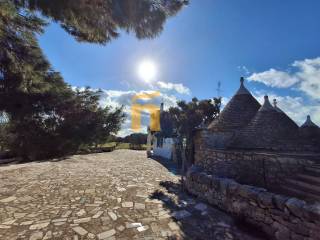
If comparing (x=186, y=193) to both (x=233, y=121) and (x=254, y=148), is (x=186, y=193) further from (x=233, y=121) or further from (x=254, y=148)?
(x=233, y=121)

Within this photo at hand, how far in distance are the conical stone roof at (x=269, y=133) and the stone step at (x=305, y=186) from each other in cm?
281

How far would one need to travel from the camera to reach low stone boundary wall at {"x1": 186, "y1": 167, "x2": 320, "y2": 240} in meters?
3.73

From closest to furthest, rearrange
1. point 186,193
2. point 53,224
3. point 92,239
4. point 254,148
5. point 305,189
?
point 92,239 → point 53,224 → point 305,189 → point 186,193 → point 254,148

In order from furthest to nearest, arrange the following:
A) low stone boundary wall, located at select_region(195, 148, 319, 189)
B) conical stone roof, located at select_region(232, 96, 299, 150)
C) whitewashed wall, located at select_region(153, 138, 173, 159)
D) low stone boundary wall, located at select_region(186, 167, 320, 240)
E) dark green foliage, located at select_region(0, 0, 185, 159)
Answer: whitewashed wall, located at select_region(153, 138, 173, 159) → conical stone roof, located at select_region(232, 96, 299, 150) → low stone boundary wall, located at select_region(195, 148, 319, 189) → dark green foliage, located at select_region(0, 0, 185, 159) → low stone boundary wall, located at select_region(186, 167, 320, 240)

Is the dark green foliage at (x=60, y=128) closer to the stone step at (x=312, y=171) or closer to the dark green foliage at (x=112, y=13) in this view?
the dark green foliage at (x=112, y=13)

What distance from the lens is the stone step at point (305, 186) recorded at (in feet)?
15.4

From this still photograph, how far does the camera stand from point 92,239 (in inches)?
156

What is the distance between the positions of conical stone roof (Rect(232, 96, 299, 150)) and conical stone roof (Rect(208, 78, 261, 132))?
1188 millimetres

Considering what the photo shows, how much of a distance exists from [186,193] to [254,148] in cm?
342

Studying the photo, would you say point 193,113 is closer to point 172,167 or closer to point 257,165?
point 172,167

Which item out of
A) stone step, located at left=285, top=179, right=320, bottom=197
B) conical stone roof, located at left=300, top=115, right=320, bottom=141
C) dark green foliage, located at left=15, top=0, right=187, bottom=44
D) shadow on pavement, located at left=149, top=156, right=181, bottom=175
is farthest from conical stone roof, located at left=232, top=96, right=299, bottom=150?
dark green foliage, located at left=15, top=0, right=187, bottom=44

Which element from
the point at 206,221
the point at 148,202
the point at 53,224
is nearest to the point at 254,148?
the point at 206,221

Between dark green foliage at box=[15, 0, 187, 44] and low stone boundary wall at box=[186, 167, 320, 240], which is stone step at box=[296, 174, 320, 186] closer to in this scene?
low stone boundary wall at box=[186, 167, 320, 240]

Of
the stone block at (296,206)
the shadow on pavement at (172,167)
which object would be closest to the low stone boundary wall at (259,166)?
the stone block at (296,206)
